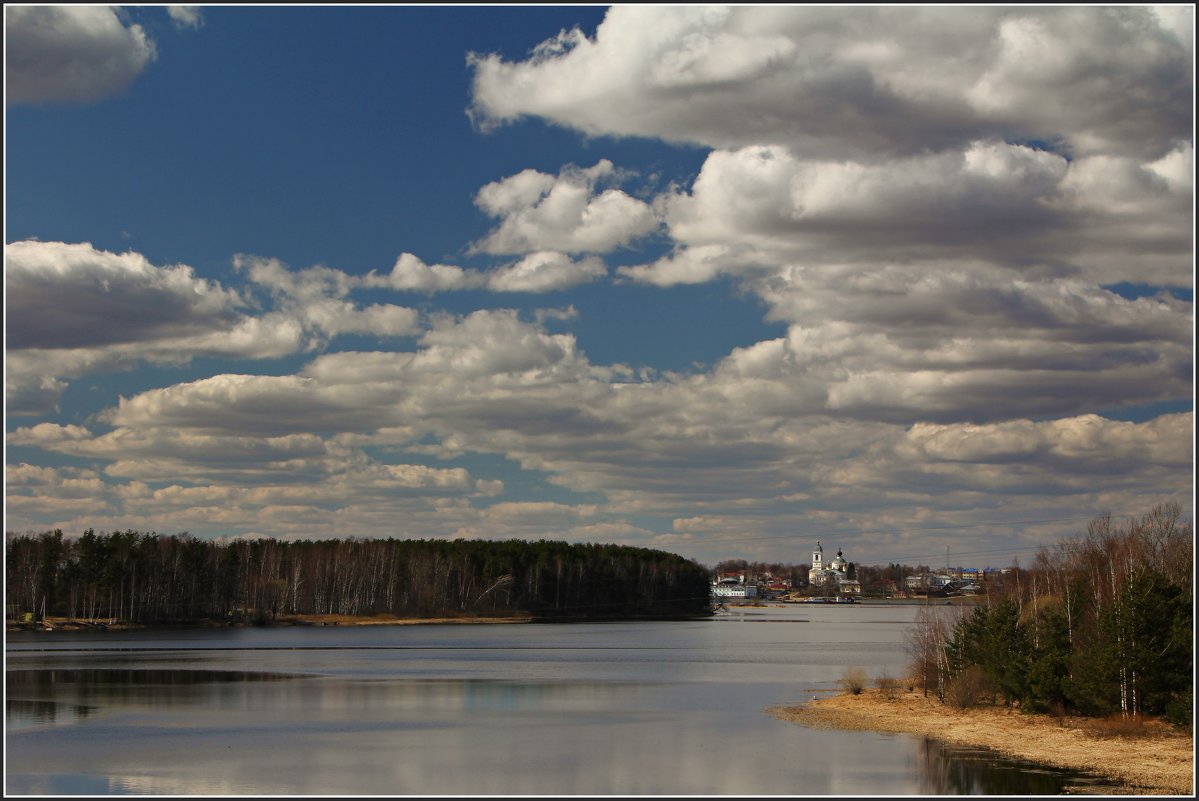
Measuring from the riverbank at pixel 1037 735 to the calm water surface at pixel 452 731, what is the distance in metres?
1.84

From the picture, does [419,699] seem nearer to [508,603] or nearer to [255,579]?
[255,579]

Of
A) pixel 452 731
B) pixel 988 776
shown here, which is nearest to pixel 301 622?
pixel 452 731

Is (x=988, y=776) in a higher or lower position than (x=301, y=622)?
higher

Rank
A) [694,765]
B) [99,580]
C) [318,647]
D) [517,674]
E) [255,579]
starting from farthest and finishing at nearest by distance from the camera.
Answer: [255,579] → [99,580] → [318,647] → [517,674] → [694,765]

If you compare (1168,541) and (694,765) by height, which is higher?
(1168,541)

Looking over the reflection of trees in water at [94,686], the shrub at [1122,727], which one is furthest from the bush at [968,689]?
the reflection of trees in water at [94,686]

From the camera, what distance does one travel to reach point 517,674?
82.6 m

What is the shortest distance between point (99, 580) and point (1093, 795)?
139215 millimetres

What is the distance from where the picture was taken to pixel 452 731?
49656 millimetres

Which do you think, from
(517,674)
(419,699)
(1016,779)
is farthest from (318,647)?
(1016,779)

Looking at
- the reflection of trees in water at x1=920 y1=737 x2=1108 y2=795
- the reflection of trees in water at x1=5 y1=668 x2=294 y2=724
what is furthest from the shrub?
the reflection of trees in water at x1=5 y1=668 x2=294 y2=724

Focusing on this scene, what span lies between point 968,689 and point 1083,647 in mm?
5870

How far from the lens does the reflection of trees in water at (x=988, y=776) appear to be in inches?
1382

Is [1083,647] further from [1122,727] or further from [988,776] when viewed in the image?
[988,776]
